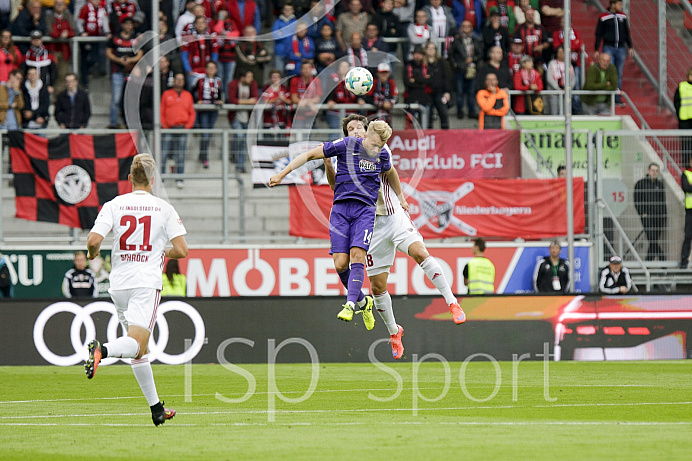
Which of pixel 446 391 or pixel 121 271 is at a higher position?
pixel 121 271

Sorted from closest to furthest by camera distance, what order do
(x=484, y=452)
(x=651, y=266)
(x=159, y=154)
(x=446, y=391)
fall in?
(x=484, y=452), (x=446, y=391), (x=159, y=154), (x=651, y=266)

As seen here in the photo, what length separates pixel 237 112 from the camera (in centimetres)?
2183

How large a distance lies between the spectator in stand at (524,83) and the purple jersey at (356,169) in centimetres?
1169

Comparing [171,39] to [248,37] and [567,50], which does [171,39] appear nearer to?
[248,37]

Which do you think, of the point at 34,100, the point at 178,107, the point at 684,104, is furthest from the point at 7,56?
the point at 684,104

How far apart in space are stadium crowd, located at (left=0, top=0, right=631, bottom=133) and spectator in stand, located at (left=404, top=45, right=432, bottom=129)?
3 cm

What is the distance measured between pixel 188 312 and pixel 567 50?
309 inches

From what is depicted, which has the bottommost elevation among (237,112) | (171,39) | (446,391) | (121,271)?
(446,391)

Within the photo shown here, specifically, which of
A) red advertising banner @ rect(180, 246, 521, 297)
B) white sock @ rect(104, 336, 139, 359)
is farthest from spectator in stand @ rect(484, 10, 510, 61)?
white sock @ rect(104, 336, 139, 359)

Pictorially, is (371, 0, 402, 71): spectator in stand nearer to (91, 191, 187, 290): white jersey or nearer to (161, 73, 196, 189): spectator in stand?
(161, 73, 196, 189): spectator in stand

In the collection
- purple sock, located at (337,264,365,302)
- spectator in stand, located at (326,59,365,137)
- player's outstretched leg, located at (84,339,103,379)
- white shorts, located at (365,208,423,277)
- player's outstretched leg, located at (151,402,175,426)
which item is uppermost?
spectator in stand, located at (326,59,365,137)

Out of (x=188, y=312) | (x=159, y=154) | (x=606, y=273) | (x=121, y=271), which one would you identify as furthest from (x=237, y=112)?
(x=121, y=271)

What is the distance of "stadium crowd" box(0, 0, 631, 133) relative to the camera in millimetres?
21781

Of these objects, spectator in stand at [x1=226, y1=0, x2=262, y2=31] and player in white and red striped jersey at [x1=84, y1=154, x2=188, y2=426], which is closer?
player in white and red striped jersey at [x1=84, y1=154, x2=188, y2=426]
